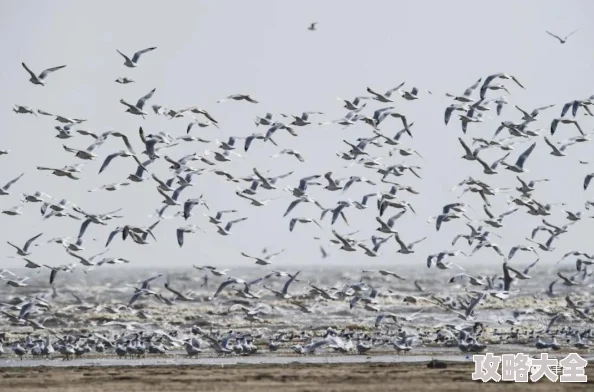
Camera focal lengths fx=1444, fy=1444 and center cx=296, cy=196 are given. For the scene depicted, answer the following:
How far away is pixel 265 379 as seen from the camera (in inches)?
1230

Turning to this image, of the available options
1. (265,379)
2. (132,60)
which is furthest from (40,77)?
(265,379)

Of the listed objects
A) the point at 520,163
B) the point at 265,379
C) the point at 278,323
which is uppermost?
the point at 520,163

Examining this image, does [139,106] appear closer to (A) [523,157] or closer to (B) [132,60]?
(B) [132,60]

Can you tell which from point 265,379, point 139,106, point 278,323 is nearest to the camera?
point 265,379

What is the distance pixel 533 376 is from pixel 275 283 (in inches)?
3894

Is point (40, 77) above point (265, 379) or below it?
above

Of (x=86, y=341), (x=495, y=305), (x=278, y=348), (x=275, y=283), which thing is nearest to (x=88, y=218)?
(x=86, y=341)

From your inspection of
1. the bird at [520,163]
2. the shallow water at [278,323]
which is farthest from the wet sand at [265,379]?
the bird at [520,163]

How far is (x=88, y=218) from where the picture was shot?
3969 centimetres

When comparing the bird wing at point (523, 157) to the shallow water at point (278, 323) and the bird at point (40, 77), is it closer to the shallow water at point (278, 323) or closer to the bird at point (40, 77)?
the shallow water at point (278, 323)

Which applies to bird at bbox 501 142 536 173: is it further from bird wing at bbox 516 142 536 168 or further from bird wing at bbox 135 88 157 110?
bird wing at bbox 135 88 157 110

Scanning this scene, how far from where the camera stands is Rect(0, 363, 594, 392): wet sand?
96.4 ft

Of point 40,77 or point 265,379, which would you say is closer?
point 265,379

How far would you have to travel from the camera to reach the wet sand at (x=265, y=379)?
2938 centimetres
